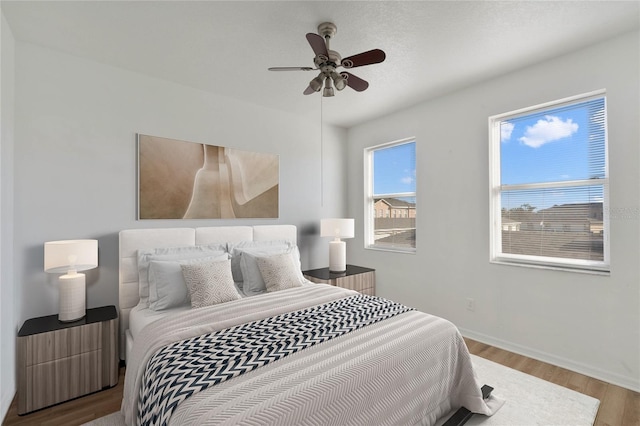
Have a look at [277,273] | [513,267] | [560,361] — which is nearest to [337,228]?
[277,273]

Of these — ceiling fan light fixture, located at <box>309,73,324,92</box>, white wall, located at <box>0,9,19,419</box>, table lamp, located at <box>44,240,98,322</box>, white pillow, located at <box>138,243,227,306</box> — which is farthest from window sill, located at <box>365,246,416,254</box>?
white wall, located at <box>0,9,19,419</box>

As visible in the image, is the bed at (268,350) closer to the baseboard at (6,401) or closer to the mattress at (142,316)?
the mattress at (142,316)

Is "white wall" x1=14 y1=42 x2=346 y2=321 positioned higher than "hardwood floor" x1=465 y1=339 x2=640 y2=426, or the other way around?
"white wall" x1=14 y1=42 x2=346 y2=321

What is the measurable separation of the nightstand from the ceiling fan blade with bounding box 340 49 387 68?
2312 mm

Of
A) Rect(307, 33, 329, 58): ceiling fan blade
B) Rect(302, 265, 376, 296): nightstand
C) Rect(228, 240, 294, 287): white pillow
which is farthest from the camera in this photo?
Rect(302, 265, 376, 296): nightstand

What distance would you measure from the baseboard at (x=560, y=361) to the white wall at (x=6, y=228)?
401cm

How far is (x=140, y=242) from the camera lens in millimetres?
2678

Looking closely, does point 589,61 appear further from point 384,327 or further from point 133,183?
point 133,183

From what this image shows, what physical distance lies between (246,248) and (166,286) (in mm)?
920

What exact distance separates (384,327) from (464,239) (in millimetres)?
1912

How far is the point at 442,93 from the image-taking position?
3.39 m

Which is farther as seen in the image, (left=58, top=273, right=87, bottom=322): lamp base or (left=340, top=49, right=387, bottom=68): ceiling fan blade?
(left=58, top=273, right=87, bottom=322): lamp base

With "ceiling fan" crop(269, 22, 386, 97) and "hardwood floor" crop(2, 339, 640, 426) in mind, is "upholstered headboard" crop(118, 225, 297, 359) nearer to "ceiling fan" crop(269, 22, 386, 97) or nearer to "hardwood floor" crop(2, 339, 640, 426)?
"hardwood floor" crop(2, 339, 640, 426)

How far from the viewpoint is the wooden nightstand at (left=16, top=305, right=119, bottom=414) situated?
1993 mm
